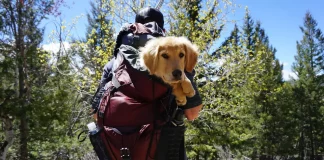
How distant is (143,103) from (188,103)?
17cm

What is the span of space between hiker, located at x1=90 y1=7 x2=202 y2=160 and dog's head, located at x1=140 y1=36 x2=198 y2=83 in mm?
72

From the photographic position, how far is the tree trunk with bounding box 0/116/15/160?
707cm

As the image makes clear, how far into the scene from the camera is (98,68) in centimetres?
572

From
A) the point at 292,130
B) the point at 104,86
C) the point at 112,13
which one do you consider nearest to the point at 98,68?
the point at 112,13

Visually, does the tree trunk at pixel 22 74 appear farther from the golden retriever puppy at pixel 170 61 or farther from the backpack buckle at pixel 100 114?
the golden retriever puppy at pixel 170 61

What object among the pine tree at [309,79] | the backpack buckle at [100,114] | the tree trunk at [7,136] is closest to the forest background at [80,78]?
the tree trunk at [7,136]

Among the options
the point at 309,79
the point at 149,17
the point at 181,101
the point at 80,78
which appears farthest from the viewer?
the point at 309,79

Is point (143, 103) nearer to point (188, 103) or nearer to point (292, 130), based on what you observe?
point (188, 103)

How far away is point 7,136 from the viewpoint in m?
7.25

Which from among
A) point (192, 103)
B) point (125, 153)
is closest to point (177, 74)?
point (192, 103)

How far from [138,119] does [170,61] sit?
10.2 inches

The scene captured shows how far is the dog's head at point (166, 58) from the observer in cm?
113

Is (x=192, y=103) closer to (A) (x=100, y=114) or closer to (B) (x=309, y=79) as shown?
(A) (x=100, y=114)

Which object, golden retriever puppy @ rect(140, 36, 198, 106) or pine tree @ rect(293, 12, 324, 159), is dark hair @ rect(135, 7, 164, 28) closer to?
golden retriever puppy @ rect(140, 36, 198, 106)
